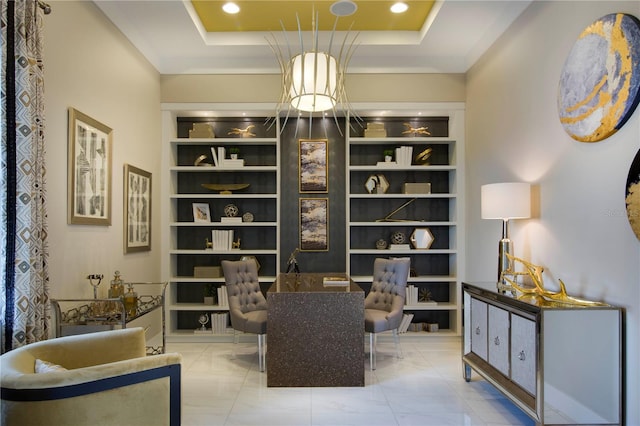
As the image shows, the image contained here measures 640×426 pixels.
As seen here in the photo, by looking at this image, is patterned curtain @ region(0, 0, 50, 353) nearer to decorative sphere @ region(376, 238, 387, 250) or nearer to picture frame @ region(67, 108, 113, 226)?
picture frame @ region(67, 108, 113, 226)

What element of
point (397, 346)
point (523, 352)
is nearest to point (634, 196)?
point (523, 352)

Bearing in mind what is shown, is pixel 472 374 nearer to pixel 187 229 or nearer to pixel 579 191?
pixel 579 191

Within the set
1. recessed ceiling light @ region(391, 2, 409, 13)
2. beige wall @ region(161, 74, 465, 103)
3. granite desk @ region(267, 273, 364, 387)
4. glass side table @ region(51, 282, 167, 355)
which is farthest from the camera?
beige wall @ region(161, 74, 465, 103)

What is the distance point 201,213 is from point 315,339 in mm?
2413

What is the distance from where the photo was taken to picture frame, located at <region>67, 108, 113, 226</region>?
310cm

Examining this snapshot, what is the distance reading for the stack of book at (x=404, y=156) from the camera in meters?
5.14


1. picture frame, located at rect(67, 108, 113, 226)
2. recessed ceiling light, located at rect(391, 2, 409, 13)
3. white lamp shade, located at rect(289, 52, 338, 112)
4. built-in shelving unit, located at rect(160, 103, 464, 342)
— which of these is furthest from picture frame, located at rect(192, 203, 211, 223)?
recessed ceiling light, located at rect(391, 2, 409, 13)

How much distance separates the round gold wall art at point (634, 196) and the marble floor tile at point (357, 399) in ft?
4.72

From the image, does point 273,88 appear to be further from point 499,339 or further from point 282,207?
point 499,339

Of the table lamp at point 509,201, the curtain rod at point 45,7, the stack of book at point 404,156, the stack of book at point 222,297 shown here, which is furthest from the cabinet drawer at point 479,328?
the curtain rod at point 45,7

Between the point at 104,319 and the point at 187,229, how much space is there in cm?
242

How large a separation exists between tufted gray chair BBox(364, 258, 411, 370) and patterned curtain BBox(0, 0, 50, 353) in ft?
8.47

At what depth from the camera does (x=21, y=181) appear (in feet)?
7.77

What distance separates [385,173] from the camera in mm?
5406
